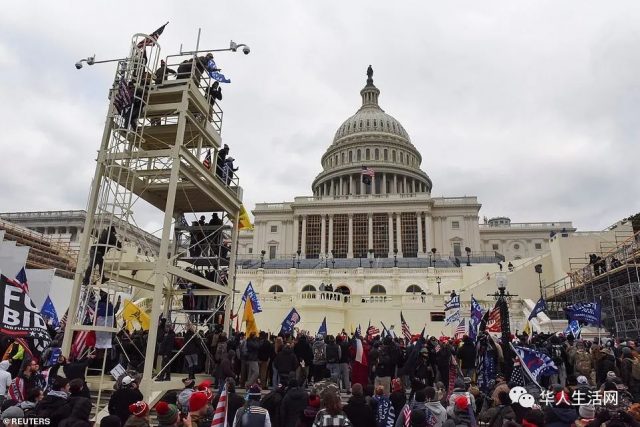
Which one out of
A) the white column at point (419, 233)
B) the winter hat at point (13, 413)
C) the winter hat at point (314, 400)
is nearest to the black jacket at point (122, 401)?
the winter hat at point (13, 413)

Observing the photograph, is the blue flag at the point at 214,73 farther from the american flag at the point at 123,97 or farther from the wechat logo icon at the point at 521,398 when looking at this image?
the wechat logo icon at the point at 521,398

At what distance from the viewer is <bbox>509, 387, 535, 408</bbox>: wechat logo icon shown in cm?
714

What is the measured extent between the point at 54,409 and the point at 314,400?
3691mm

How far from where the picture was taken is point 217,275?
15.8 m

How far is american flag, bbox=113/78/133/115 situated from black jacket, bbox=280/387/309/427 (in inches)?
342

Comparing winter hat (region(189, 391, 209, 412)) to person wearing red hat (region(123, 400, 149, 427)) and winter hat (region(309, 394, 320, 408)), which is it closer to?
person wearing red hat (region(123, 400, 149, 427))

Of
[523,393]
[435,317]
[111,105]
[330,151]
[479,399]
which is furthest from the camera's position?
[330,151]

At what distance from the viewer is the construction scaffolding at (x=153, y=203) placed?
440 inches

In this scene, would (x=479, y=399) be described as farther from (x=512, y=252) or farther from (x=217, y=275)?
(x=512, y=252)

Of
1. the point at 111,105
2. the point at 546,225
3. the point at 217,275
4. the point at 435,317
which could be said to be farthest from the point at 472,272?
the point at 546,225

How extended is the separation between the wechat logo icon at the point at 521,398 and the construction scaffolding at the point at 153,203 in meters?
7.79

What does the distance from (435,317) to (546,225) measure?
67.4 meters

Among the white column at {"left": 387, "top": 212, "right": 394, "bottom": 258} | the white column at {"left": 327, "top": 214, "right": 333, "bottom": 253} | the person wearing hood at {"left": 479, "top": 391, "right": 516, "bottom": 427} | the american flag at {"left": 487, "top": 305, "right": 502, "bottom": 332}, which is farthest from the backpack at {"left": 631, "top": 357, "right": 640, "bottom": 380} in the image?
the white column at {"left": 327, "top": 214, "right": 333, "bottom": 253}

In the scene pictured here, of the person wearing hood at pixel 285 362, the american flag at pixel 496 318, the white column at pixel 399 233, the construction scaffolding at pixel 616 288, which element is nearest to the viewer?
the person wearing hood at pixel 285 362
